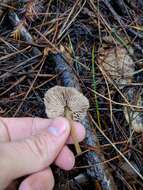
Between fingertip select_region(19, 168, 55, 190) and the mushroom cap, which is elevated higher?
the mushroom cap

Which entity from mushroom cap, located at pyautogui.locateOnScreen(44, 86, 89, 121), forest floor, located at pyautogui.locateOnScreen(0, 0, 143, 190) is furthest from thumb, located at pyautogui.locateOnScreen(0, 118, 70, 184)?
forest floor, located at pyautogui.locateOnScreen(0, 0, 143, 190)

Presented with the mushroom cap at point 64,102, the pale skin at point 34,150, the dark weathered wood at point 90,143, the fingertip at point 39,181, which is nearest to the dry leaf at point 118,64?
the dark weathered wood at point 90,143

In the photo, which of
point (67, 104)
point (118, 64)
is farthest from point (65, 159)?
point (118, 64)

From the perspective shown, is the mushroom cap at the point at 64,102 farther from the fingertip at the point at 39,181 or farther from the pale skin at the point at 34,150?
the fingertip at the point at 39,181

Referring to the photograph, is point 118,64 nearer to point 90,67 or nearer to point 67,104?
point 90,67

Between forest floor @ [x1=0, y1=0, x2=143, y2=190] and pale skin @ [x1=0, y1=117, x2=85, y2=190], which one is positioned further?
forest floor @ [x1=0, y1=0, x2=143, y2=190]

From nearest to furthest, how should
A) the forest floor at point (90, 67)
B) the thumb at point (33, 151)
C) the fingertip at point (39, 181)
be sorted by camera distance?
the thumb at point (33, 151)
the fingertip at point (39, 181)
the forest floor at point (90, 67)

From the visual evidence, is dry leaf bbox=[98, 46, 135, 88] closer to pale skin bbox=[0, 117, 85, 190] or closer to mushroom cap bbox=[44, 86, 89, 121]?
mushroom cap bbox=[44, 86, 89, 121]
